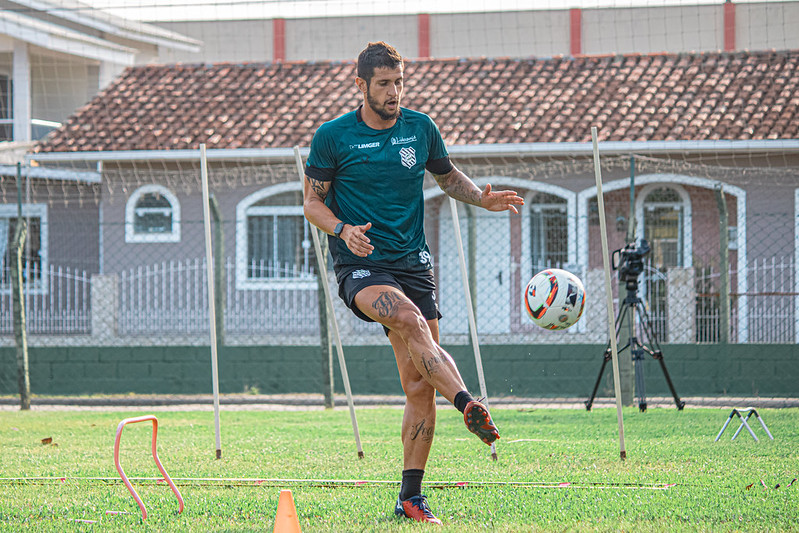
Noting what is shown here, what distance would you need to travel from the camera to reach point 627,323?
10852 mm

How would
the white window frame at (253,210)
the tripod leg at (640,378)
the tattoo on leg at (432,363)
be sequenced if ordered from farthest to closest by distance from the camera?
1. the white window frame at (253,210)
2. the tripod leg at (640,378)
3. the tattoo on leg at (432,363)

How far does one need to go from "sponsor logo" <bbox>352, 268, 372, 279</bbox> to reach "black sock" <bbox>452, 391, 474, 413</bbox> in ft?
2.97

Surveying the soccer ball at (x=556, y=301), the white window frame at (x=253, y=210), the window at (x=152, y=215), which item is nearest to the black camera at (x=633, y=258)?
the soccer ball at (x=556, y=301)

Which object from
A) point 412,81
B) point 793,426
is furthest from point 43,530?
point 412,81

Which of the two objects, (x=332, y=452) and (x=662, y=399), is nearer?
(x=332, y=452)

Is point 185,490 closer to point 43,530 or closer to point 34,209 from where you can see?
point 43,530

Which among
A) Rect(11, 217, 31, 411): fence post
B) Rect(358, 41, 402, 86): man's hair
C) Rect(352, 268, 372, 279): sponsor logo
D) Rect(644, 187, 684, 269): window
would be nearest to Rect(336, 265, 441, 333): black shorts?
Rect(352, 268, 372, 279): sponsor logo

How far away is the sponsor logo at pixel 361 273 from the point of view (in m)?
4.75

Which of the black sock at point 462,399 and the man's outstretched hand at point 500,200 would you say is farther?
the man's outstretched hand at point 500,200

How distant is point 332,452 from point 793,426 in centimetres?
397

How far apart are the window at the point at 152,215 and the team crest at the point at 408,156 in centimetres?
1385

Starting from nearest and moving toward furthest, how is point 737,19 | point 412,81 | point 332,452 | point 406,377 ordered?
1. point 406,377
2. point 332,452
3. point 412,81
4. point 737,19

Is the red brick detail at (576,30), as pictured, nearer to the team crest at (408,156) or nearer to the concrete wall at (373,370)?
the concrete wall at (373,370)

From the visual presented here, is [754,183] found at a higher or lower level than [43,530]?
higher
